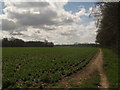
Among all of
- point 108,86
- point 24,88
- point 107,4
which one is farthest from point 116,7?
point 24,88

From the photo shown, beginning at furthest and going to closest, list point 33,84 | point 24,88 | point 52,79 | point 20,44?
point 20,44 → point 52,79 → point 33,84 → point 24,88

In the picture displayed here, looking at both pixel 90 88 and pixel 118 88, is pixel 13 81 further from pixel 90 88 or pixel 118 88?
pixel 118 88

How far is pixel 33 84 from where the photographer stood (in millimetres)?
8852

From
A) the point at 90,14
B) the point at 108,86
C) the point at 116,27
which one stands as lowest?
the point at 108,86

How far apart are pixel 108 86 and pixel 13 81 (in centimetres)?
496

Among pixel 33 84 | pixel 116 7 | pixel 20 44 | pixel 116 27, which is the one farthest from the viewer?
pixel 20 44

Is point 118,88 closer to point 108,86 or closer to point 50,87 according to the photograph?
point 108,86

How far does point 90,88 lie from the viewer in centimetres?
854

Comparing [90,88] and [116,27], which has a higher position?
[116,27]

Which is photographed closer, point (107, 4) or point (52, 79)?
point (52, 79)

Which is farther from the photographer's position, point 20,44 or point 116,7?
point 20,44

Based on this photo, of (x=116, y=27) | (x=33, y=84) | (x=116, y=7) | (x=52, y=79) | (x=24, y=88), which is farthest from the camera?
(x=116, y=27)

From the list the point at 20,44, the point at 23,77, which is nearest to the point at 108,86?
the point at 23,77

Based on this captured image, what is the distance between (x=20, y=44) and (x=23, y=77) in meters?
133
